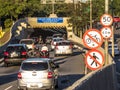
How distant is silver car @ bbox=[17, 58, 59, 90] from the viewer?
2194 cm

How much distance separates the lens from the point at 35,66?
72.5ft

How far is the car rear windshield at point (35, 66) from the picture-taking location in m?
22.0

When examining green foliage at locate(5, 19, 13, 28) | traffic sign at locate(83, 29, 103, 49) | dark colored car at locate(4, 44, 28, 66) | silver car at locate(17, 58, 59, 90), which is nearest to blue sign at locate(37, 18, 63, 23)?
green foliage at locate(5, 19, 13, 28)

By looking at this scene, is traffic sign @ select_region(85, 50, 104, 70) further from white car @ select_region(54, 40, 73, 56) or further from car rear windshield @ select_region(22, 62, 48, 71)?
white car @ select_region(54, 40, 73, 56)

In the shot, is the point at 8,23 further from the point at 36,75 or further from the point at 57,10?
the point at 36,75

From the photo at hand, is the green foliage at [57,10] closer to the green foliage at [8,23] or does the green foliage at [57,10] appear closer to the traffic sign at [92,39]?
the green foliage at [8,23]

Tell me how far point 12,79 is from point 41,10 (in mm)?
102769

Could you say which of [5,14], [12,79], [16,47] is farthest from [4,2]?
[12,79]

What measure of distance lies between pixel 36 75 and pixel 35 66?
38cm

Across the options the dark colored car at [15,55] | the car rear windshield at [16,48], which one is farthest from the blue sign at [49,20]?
the dark colored car at [15,55]

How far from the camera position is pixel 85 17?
93062 mm

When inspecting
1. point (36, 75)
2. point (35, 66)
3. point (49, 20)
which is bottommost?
point (49, 20)

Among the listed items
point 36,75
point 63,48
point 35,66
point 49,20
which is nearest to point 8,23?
point 49,20

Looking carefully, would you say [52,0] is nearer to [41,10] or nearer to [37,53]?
[41,10]
